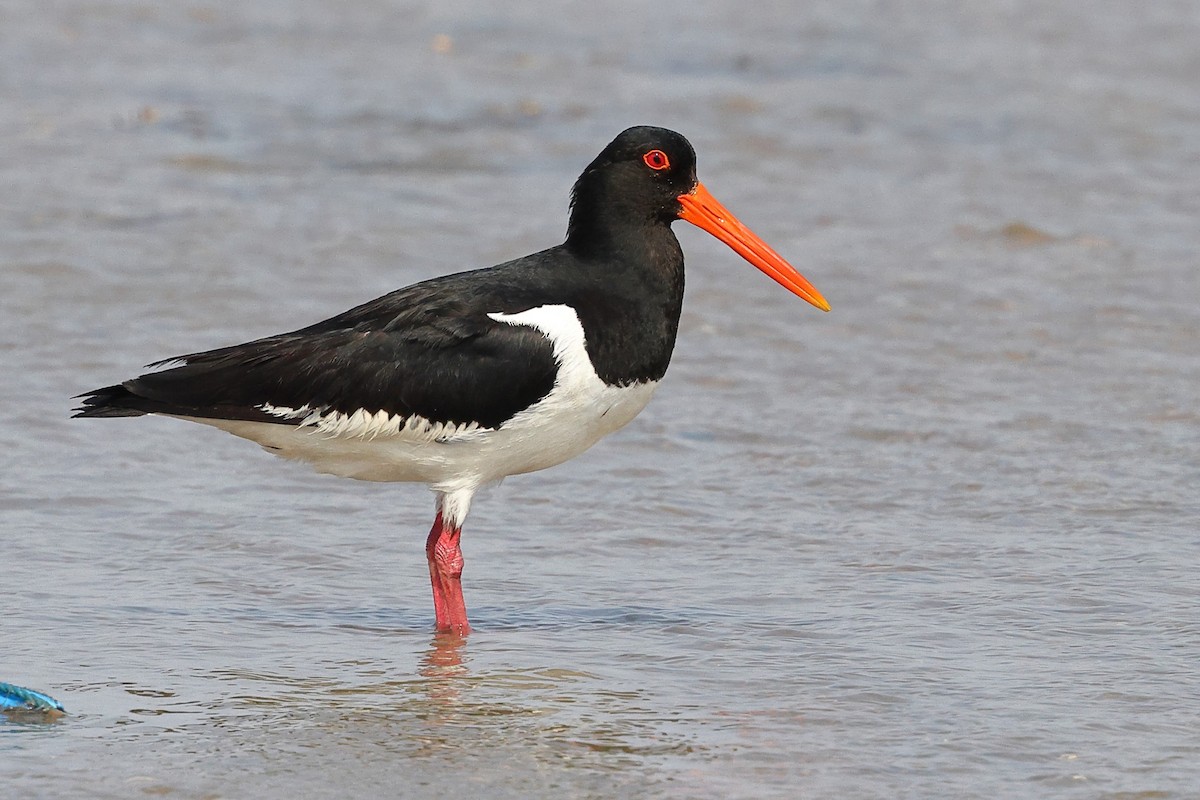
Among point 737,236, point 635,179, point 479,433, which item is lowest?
point 479,433

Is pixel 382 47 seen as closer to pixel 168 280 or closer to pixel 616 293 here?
pixel 168 280

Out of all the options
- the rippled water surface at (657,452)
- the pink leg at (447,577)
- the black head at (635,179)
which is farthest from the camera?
the black head at (635,179)

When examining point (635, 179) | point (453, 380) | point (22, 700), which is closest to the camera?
point (22, 700)

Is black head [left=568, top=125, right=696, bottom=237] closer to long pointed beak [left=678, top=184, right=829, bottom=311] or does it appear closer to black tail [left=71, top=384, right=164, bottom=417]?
long pointed beak [left=678, top=184, right=829, bottom=311]

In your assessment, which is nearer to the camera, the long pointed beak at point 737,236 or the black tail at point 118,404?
the black tail at point 118,404

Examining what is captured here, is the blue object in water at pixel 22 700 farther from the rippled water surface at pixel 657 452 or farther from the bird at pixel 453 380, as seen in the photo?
the bird at pixel 453 380

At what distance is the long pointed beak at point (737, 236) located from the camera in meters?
6.54

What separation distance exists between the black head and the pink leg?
116 cm

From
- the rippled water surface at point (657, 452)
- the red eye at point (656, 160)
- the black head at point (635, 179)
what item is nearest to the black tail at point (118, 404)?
the rippled water surface at point (657, 452)

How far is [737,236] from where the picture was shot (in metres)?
6.66

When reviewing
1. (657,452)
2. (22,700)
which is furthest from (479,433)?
(657,452)

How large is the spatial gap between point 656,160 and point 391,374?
121 centimetres

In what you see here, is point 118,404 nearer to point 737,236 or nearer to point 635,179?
point 635,179

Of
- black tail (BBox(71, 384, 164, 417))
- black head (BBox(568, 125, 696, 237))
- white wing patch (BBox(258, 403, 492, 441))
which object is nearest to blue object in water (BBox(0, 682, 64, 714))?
black tail (BBox(71, 384, 164, 417))
